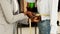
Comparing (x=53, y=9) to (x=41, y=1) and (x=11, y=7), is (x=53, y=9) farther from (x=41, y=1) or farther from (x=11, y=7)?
(x=11, y=7)

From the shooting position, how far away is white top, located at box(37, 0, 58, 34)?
5.27ft

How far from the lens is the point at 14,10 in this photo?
1725 mm

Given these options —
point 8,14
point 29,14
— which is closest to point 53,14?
point 29,14

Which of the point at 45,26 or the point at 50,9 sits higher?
the point at 50,9

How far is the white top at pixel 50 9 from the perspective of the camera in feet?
5.27

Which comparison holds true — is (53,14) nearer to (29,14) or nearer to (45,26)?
(45,26)

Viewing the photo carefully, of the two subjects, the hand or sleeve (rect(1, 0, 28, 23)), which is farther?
the hand

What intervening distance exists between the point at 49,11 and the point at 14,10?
0.39m

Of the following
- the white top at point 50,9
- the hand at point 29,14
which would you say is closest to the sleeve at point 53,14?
the white top at point 50,9

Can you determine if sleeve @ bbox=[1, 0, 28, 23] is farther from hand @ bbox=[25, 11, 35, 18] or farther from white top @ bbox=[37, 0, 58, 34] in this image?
white top @ bbox=[37, 0, 58, 34]

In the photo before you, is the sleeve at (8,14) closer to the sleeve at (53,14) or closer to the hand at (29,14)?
the hand at (29,14)

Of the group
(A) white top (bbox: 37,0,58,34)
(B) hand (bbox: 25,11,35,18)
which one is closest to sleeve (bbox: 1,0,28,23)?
(B) hand (bbox: 25,11,35,18)

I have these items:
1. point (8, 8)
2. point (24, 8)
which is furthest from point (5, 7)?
point (24, 8)

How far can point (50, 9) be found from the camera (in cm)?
163
